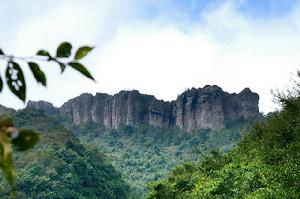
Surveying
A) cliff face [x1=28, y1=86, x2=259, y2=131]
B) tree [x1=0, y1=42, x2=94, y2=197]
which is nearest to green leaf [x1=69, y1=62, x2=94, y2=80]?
tree [x1=0, y1=42, x2=94, y2=197]

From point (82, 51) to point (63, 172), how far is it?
5801 centimetres

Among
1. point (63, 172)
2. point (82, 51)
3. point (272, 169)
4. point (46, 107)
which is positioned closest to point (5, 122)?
point (82, 51)

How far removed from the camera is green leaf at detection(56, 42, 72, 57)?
2.36 feet

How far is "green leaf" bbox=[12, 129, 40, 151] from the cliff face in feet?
357

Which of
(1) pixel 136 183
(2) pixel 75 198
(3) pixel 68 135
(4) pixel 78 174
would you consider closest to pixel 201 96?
(1) pixel 136 183

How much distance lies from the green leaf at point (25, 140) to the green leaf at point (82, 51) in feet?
0.64

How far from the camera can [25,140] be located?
548 mm

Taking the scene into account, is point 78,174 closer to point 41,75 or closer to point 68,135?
point 68,135

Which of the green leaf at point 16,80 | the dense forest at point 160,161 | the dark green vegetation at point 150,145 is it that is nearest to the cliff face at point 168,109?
the dense forest at point 160,161

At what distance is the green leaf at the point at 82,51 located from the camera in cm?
71

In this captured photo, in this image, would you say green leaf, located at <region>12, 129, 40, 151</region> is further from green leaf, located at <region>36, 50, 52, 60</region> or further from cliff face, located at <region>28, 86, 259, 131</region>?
cliff face, located at <region>28, 86, 259, 131</region>

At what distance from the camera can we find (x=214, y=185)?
68.7ft

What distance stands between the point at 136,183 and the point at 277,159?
6447cm

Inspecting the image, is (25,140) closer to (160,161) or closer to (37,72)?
(37,72)
